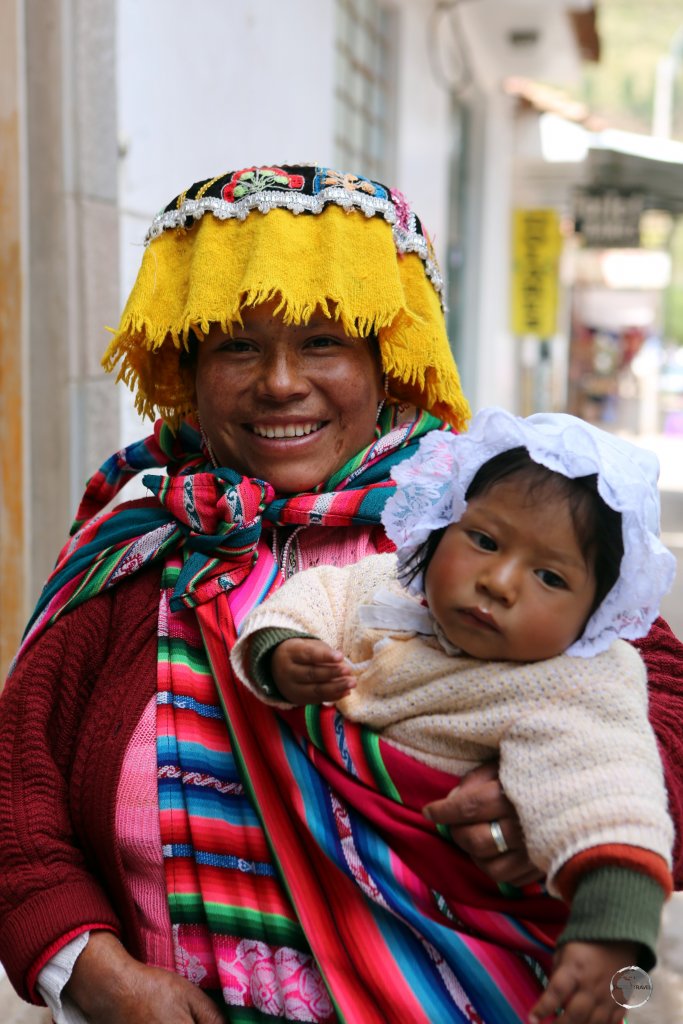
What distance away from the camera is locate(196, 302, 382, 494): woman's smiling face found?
1.84m

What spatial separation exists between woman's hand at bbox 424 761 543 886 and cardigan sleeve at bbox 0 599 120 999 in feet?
1.93

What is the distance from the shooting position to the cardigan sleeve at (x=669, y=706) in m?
1.44

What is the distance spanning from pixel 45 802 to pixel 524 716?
0.77 metres

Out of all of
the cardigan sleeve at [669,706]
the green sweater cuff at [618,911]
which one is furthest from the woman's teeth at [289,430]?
the green sweater cuff at [618,911]

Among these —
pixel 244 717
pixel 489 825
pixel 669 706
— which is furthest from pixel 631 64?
pixel 489 825

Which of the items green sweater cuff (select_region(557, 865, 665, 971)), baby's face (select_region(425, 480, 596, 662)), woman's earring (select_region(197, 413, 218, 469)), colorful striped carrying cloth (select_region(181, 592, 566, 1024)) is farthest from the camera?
woman's earring (select_region(197, 413, 218, 469))

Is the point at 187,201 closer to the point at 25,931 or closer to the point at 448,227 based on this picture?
the point at 25,931

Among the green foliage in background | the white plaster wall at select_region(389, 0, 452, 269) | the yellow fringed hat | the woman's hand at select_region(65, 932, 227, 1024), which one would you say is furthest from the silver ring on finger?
the green foliage in background

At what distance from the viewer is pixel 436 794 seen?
142 cm

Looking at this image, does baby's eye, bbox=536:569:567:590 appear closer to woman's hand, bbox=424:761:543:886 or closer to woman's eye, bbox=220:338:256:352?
woman's hand, bbox=424:761:543:886

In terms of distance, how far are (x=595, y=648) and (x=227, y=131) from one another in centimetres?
365

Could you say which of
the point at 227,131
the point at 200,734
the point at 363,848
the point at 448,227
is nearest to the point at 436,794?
the point at 363,848

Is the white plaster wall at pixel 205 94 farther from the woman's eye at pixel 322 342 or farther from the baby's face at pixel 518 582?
the baby's face at pixel 518 582

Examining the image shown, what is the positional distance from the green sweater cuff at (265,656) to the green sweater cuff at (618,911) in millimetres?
475
